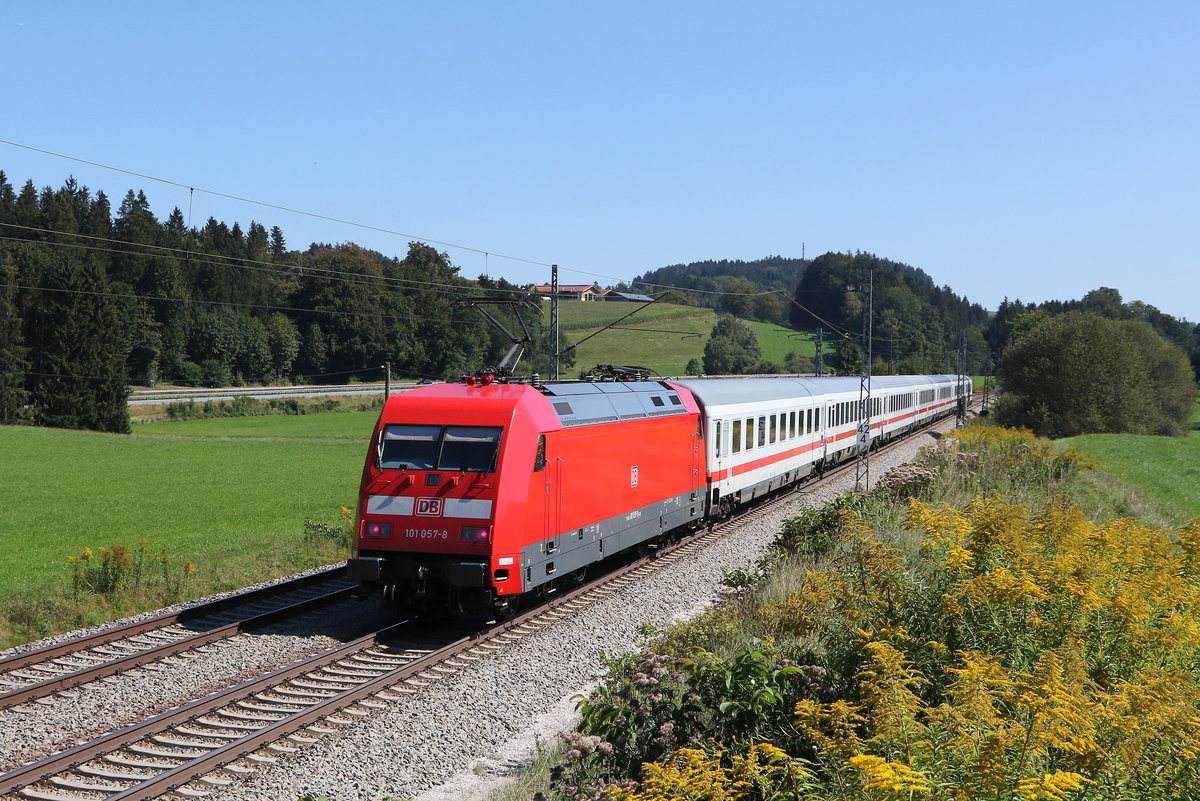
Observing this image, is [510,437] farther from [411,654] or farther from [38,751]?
[38,751]

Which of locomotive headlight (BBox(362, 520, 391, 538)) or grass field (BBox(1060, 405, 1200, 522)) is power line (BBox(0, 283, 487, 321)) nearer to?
grass field (BBox(1060, 405, 1200, 522))

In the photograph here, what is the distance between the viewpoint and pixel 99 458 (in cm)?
4603

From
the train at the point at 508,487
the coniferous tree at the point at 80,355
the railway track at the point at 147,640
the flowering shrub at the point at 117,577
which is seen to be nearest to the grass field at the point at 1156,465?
the train at the point at 508,487

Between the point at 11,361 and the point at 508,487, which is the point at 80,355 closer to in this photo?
the point at 11,361

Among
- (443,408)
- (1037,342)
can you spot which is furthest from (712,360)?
(443,408)

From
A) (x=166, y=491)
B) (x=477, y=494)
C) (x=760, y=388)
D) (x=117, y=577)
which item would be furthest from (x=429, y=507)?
(x=166, y=491)

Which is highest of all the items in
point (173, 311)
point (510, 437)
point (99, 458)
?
point (173, 311)

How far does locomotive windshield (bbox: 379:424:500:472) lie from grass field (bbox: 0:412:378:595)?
6.79 metres

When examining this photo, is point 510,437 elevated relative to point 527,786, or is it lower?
elevated

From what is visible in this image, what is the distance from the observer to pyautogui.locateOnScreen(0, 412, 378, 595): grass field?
2228cm

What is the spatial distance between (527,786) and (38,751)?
4640 mm

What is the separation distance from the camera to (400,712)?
1032 cm

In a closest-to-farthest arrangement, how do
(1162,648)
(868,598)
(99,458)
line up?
1. (1162,648)
2. (868,598)
3. (99,458)

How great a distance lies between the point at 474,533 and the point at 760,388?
1422cm
